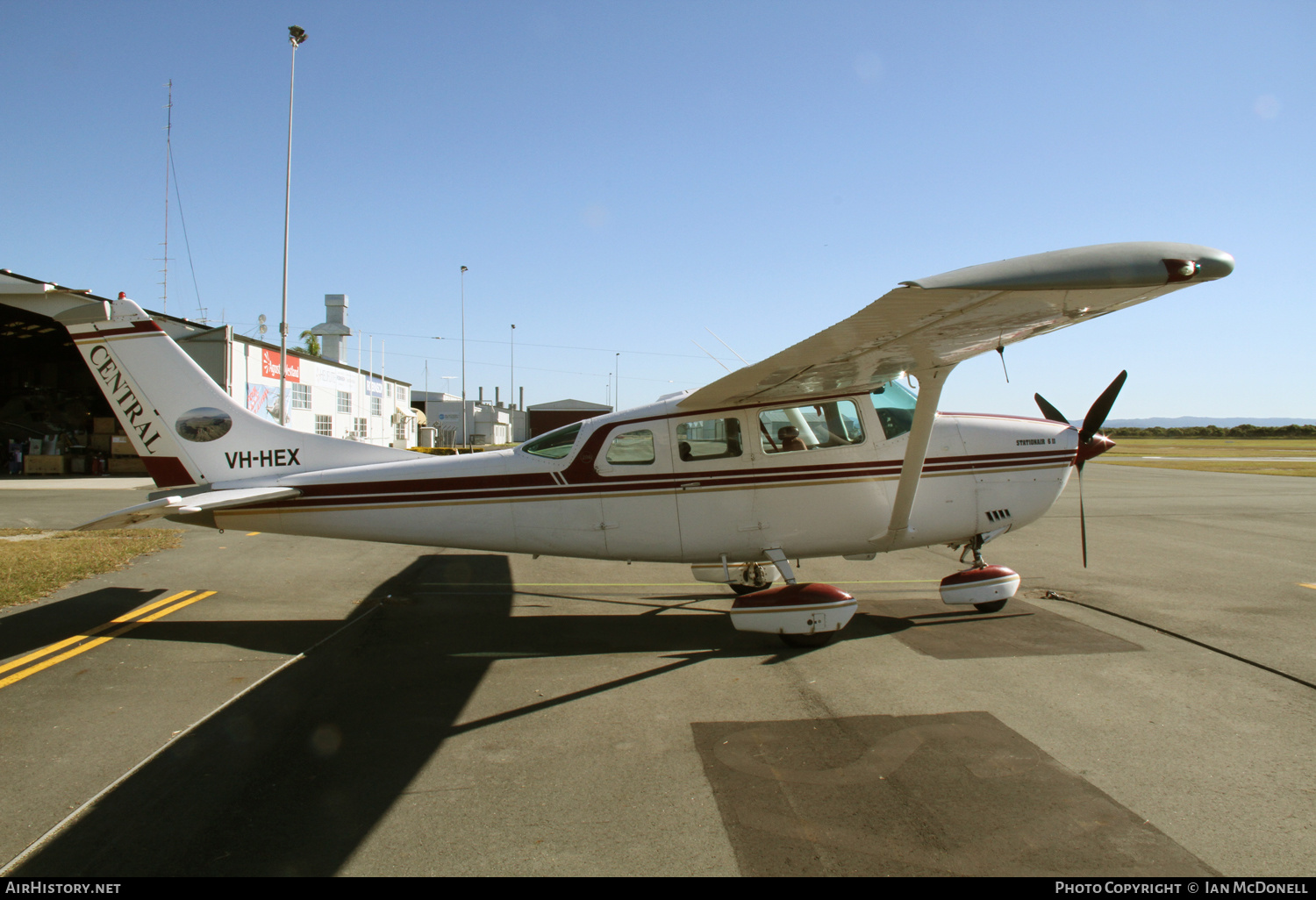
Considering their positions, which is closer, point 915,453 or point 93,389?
point 915,453

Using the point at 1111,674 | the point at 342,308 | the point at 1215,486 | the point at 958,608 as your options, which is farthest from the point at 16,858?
the point at 342,308

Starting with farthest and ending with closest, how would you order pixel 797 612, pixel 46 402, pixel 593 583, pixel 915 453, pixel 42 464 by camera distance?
pixel 46 402, pixel 42 464, pixel 593 583, pixel 915 453, pixel 797 612

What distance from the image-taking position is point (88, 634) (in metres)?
6.39

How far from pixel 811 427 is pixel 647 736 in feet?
11.9

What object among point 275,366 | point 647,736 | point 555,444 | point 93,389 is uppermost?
point 275,366

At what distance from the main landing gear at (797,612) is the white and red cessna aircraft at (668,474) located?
7 cm

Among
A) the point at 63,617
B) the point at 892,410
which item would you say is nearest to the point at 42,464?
the point at 63,617

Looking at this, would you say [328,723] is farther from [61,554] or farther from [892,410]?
[61,554]

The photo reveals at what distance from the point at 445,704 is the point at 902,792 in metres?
3.15

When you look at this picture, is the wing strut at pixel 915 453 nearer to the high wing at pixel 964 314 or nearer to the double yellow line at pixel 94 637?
the high wing at pixel 964 314

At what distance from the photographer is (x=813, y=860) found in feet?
10.0

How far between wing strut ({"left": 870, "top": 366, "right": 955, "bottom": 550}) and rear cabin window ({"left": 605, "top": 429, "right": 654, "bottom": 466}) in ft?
8.21
